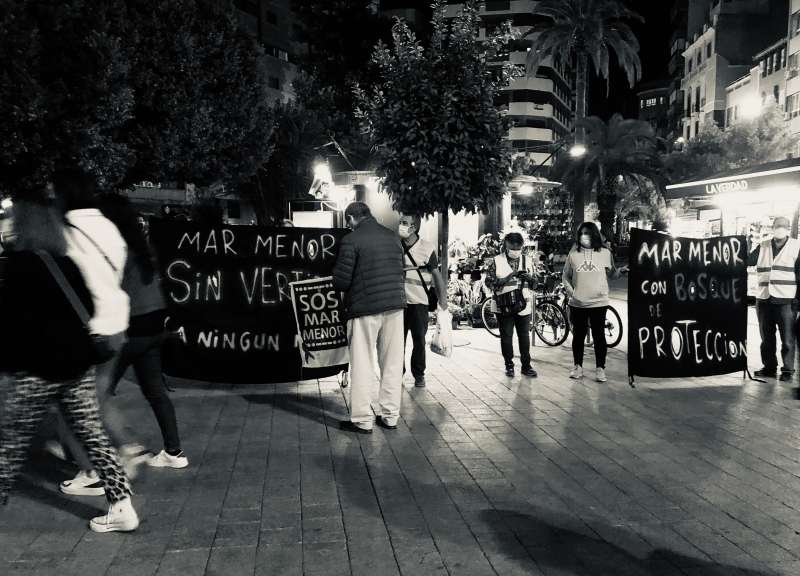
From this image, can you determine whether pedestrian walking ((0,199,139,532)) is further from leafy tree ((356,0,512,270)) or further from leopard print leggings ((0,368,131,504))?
leafy tree ((356,0,512,270))

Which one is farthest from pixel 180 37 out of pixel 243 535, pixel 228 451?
pixel 243 535

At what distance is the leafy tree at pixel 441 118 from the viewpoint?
12.0m

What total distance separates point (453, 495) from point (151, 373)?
218 cm

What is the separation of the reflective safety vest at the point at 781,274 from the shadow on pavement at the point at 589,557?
5554 millimetres

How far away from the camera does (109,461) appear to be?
13.4 ft

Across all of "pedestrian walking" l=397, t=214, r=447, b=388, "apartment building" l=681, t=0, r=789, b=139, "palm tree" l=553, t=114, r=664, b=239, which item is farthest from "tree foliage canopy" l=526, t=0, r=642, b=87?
"apartment building" l=681, t=0, r=789, b=139

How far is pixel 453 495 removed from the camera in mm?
4820

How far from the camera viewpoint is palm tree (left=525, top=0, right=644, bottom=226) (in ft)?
103

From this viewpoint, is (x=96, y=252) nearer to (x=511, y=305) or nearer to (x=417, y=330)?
(x=417, y=330)

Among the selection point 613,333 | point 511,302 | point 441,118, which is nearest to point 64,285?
point 511,302

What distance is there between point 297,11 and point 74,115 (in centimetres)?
2446

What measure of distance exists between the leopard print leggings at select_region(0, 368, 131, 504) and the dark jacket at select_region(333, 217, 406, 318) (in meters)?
2.51

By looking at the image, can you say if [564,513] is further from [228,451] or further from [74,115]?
[74,115]

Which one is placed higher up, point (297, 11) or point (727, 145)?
point (297, 11)
